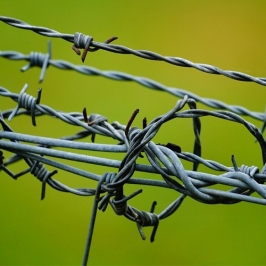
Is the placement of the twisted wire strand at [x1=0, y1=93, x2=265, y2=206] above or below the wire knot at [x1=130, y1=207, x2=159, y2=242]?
above

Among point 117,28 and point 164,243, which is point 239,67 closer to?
point 117,28

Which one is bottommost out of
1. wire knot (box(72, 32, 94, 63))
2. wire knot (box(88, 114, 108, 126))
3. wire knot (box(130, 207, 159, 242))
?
wire knot (box(130, 207, 159, 242))

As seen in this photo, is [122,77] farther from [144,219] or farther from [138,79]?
[144,219]

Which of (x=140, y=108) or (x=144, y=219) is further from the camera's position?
(x=140, y=108)

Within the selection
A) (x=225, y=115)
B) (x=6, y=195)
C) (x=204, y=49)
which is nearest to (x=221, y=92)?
(x=204, y=49)

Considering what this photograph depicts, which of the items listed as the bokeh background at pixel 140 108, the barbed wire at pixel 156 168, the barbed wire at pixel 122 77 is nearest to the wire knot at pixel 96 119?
the barbed wire at pixel 156 168

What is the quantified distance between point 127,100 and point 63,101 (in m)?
0.27

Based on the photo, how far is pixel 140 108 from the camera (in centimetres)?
237

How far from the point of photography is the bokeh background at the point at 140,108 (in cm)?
188

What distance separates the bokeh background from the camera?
74.2 inches

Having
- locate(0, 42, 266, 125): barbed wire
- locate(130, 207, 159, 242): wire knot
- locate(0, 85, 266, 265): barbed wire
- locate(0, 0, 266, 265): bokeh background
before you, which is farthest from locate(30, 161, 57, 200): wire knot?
locate(0, 0, 266, 265): bokeh background

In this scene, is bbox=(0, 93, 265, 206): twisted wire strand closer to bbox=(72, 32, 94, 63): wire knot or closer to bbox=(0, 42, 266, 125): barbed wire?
bbox=(72, 32, 94, 63): wire knot

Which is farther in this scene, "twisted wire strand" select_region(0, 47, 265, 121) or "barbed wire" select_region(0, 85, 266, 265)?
"twisted wire strand" select_region(0, 47, 265, 121)

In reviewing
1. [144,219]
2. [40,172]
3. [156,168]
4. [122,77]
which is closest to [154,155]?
[156,168]
